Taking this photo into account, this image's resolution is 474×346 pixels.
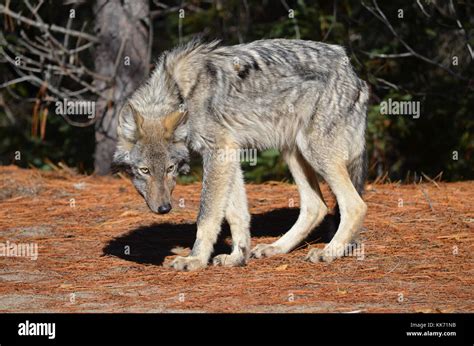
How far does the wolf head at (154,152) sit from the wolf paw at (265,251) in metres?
1.00

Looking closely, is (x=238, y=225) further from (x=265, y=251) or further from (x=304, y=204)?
(x=304, y=204)

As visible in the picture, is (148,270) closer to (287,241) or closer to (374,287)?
(287,241)

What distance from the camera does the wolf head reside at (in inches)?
241

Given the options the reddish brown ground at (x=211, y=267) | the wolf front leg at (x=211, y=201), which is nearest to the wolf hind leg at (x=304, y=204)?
the reddish brown ground at (x=211, y=267)

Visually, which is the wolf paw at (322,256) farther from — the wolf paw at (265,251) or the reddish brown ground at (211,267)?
the wolf paw at (265,251)

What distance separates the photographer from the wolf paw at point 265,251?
6.85 meters

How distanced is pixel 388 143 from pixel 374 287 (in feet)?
21.9

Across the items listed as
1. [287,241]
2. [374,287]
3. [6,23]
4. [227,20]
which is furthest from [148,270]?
[227,20]

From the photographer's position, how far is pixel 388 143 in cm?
1202

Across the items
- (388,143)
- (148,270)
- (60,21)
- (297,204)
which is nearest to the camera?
(148,270)

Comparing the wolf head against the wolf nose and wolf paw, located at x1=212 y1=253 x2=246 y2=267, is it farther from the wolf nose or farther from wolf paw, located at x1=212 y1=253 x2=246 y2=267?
wolf paw, located at x1=212 y1=253 x2=246 y2=267

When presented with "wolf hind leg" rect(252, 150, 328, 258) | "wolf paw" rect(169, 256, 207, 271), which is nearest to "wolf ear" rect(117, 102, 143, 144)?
"wolf paw" rect(169, 256, 207, 271)

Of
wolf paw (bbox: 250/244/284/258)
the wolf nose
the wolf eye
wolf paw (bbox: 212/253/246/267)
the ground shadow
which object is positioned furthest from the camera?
the ground shadow

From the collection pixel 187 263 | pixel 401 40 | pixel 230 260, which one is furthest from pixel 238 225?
pixel 401 40
